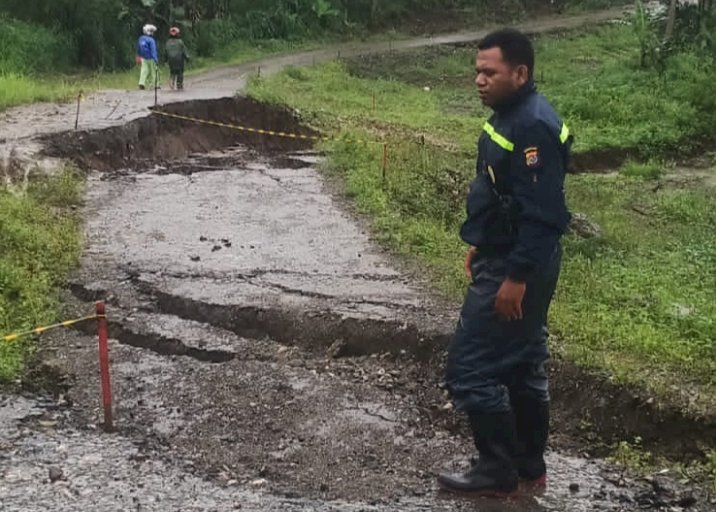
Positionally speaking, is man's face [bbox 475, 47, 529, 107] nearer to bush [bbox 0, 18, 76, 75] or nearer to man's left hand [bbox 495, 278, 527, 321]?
man's left hand [bbox 495, 278, 527, 321]

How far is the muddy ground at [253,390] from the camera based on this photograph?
4.72m

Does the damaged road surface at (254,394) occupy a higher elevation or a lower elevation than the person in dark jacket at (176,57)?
lower

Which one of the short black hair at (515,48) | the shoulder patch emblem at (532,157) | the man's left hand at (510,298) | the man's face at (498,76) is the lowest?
the man's left hand at (510,298)

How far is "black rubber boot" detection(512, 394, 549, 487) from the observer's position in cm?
453

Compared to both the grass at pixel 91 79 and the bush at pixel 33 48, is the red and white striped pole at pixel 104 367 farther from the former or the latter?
the bush at pixel 33 48

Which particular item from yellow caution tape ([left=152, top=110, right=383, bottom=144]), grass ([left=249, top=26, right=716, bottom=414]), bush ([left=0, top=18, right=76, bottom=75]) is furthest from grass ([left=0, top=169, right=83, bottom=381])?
bush ([left=0, top=18, right=76, bottom=75])

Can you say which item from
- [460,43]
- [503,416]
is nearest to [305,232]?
[503,416]

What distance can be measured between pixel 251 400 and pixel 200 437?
0.56 meters

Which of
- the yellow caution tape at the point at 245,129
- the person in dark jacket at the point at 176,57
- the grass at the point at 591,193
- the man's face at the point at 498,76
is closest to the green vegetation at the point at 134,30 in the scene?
the person in dark jacket at the point at 176,57

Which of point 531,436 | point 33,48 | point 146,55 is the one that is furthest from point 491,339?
point 33,48

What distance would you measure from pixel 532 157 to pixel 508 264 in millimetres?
487

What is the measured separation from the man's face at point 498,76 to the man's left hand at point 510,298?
819 millimetres

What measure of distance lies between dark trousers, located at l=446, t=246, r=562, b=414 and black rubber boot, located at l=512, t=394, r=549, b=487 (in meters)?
0.17

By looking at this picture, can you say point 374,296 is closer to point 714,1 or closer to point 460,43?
point 714,1
